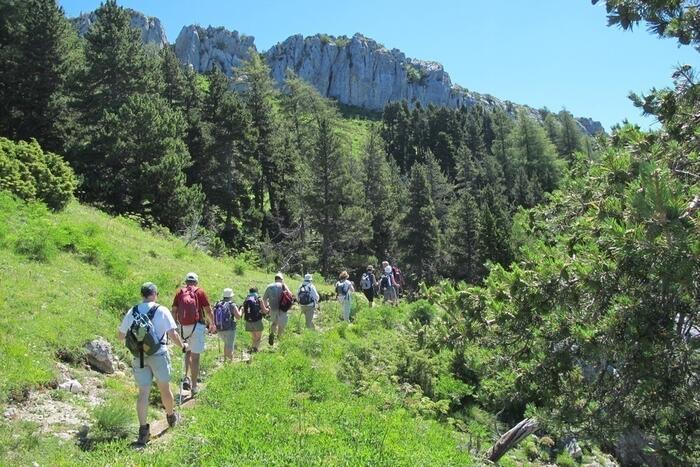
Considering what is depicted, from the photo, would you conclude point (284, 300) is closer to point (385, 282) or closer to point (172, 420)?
point (172, 420)

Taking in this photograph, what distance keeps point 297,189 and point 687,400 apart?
37442mm

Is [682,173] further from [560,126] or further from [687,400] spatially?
[560,126]

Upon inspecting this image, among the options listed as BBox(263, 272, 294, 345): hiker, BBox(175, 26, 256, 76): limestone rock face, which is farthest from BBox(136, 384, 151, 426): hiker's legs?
BBox(175, 26, 256, 76): limestone rock face

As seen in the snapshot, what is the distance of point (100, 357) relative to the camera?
9.59m

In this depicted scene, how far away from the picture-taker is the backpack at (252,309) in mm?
12016

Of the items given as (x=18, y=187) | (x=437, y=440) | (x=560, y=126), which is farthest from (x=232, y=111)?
(x=560, y=126)

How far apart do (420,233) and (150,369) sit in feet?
129

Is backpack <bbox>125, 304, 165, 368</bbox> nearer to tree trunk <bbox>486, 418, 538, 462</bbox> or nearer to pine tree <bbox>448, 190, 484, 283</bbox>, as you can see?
tree trunk <bbox>486, 418, 538, 462</bbox>

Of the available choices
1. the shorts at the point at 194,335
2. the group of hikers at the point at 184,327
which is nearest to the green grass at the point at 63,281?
the group of hikers at the point at 184,327

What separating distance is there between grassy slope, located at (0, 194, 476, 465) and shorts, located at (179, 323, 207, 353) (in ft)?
2.33

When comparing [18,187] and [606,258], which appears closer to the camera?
[606,258]

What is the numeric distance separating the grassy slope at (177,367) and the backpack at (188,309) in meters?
1.16

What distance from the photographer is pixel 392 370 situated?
466 inches

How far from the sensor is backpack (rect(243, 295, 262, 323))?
1202 cm
